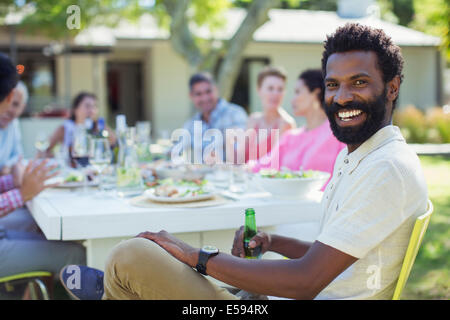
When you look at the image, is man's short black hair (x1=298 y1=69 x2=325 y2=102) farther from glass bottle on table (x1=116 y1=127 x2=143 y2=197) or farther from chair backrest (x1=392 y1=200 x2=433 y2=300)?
chair backrest (x1=392 y1=200 x2=433 y2=300)

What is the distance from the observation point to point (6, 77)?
8.70 feet

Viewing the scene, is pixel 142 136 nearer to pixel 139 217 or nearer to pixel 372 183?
pixel 139 217

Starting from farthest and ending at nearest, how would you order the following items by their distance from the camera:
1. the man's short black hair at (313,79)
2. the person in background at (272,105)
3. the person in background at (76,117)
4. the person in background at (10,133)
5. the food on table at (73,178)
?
the person in background at (76,117), the person in background at (272,105), the person in background at (10,133), the man's short black hair at (313,79), the food on table at (73,178)

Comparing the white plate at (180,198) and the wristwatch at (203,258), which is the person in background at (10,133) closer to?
the white plate at (180,198)

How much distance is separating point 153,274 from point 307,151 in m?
Result: 2.14

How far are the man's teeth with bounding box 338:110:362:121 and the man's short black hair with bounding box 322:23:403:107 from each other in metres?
0.14

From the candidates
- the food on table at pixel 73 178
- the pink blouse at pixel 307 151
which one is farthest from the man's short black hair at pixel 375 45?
the food on table at pixel 73 178

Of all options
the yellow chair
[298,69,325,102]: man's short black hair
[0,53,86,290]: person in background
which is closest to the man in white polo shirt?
the yellow chair

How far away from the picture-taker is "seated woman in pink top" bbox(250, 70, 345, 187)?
338cm

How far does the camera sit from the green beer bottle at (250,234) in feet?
6.58

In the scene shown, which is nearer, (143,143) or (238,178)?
(238,178)

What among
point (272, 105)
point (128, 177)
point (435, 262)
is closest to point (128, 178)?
point (128, 177)

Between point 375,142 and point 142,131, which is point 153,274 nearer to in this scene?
point 375,142

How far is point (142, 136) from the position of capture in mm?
3881
